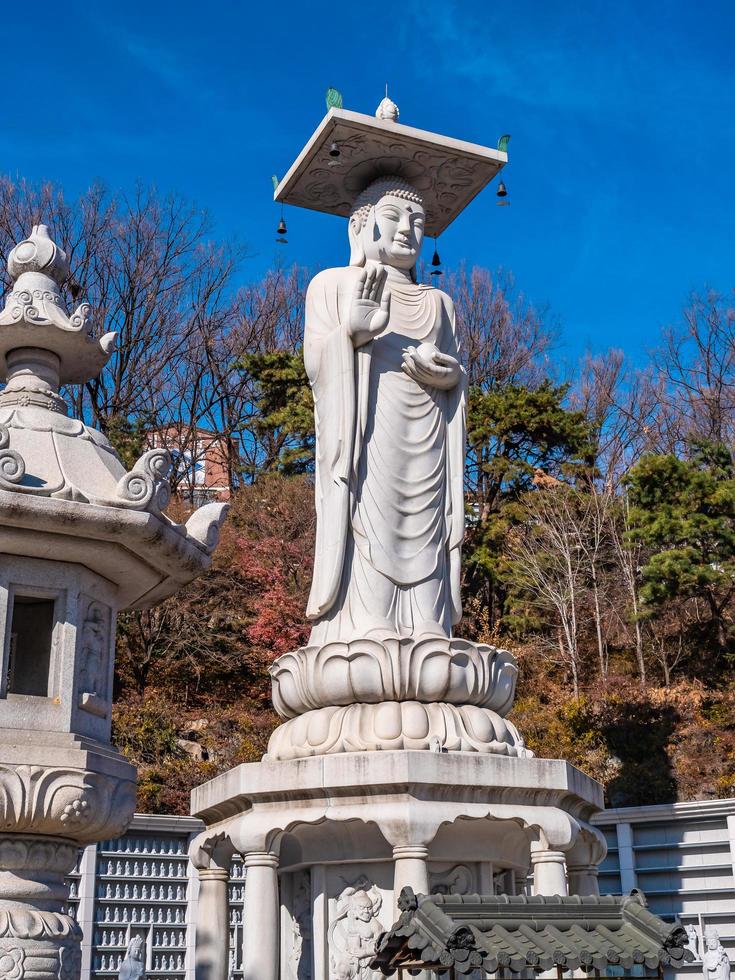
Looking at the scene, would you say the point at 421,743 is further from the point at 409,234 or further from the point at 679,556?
the point at 679,556

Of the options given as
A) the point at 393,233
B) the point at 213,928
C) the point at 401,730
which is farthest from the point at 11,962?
the point at 393,233

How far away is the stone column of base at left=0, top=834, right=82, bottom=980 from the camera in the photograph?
16.4 ft

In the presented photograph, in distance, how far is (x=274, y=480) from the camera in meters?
18.3

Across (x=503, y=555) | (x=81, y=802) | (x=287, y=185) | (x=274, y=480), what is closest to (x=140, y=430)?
(x=274, y=480)

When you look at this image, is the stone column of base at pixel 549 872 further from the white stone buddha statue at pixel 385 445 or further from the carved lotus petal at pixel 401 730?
the white stone buddha statue at pixel 385 445

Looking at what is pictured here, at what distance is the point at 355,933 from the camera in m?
7.07

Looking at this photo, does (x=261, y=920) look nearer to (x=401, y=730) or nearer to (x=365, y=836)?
(x=365, y=836)

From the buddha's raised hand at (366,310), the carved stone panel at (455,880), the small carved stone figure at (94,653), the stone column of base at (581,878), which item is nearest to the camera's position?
the small carved stone figure at (94,653)

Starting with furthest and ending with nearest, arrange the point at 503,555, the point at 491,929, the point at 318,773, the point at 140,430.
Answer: the point at 140,430 < the point at 503,555 < the point at 318,773 < the point at 491,929

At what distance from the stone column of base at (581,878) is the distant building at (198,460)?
12189 millimetres

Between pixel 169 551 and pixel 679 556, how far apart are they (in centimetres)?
966

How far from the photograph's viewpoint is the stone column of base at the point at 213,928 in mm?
7770

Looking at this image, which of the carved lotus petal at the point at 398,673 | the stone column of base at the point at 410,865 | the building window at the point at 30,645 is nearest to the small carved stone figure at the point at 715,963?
the carved lotus petal at the point at 398,673

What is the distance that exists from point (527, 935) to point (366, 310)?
17.2 ft
